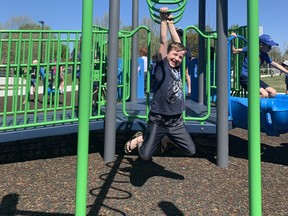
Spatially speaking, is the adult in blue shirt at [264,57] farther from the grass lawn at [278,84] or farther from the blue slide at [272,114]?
the grass lawn at [278,84]

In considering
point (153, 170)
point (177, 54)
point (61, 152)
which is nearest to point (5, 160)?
point (61, 152)

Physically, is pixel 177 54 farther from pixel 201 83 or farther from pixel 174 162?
pixel 201 83

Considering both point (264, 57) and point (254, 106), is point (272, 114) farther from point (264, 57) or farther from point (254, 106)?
point (254, 106)

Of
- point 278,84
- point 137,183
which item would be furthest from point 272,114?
point 278,84

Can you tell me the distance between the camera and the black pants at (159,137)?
11.6 feet

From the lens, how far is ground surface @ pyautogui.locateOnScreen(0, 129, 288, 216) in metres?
3.06

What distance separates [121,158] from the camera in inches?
189

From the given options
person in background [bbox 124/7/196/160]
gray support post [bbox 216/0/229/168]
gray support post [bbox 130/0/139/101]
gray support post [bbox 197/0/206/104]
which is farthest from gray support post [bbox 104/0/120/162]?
gray support post [bbox 130/0/139/101]

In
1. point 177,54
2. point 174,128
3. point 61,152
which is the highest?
point 177,54

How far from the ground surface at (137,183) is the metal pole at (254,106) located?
4.36 feet

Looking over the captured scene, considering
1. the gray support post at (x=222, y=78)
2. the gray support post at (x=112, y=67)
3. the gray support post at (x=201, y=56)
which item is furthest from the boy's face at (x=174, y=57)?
the gray support post at (x=201, y=56)

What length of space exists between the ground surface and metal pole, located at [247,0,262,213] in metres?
1.33

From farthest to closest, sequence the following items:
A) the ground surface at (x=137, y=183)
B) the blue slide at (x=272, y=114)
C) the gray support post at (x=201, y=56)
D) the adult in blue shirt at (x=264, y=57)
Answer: the gray support post at (x=201, y=56)
the adult in blue shirt at (x=264, y=57)
the blue slide at (x=272, y=114)
the ground surface at (x=137, y=183)

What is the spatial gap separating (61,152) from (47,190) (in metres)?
1.69
